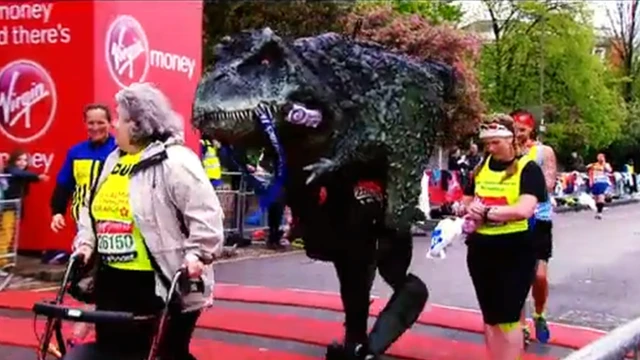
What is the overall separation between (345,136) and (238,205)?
950 centimetres

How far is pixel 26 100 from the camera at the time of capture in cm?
1198

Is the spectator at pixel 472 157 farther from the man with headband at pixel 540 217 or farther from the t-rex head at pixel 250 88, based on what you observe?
the t-rex head at pixel 250 88

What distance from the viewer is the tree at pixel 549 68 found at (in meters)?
38.6

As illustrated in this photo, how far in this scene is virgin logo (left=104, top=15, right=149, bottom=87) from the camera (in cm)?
1177

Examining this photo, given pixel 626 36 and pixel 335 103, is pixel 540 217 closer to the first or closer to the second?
pixel 335 103

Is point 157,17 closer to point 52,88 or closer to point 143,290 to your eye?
point 52,88

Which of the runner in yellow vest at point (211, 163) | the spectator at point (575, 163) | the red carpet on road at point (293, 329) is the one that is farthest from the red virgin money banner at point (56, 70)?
the spectator at point (575, 163)

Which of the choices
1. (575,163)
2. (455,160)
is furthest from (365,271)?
(575,163)

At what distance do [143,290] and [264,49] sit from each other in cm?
190

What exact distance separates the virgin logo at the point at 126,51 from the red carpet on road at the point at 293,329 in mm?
3302

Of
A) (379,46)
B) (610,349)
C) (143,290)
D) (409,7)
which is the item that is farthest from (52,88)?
(409,7)

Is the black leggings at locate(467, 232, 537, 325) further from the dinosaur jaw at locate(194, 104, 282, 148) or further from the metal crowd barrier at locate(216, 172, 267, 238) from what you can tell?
the metal crowd barrier at locate(216, 172, 267, 238)

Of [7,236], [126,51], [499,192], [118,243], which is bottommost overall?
[7,236]

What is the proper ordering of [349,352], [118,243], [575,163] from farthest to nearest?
[575,163] → [349,352] → [118,243]
